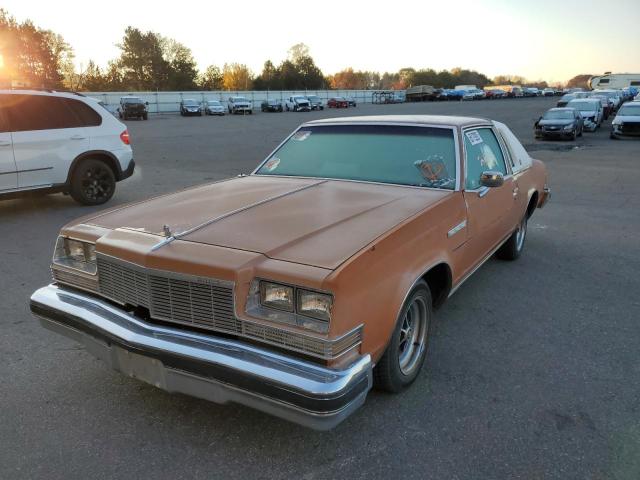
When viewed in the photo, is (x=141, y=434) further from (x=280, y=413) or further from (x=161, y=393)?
(x=280, y=413)

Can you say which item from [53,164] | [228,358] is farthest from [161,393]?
[53,164]

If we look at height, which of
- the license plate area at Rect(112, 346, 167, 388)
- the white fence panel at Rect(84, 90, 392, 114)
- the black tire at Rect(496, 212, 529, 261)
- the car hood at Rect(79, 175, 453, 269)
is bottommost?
the black tire at Rect(496, 212, 529, 261)

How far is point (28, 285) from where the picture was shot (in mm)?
4719

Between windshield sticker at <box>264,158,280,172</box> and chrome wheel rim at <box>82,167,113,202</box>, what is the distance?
4.78 meters

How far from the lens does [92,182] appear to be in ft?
26.7

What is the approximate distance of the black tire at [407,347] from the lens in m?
2.74

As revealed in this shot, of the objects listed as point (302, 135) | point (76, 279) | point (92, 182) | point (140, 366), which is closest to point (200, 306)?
point (140, 366)

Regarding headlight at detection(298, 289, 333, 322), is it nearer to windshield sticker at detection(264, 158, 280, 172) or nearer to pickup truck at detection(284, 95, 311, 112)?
windshield sticker at detection(264, 158, 280, 172)

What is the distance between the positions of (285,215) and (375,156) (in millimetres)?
1250

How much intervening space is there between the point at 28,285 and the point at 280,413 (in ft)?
11.7

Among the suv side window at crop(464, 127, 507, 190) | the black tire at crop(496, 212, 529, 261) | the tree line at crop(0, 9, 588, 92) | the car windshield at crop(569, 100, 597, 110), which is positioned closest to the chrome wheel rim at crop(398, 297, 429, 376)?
the suv side window at crop(464, 127, 507, 190)

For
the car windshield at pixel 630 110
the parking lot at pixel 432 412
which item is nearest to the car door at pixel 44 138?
the parking lot at pixel 432 412

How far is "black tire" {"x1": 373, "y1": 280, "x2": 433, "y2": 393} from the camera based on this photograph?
2.74 metres

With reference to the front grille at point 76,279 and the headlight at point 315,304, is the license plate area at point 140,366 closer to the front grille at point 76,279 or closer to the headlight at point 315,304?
the front grille at point 76,279
